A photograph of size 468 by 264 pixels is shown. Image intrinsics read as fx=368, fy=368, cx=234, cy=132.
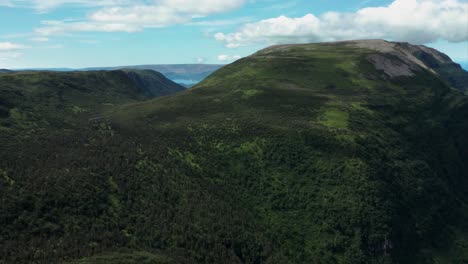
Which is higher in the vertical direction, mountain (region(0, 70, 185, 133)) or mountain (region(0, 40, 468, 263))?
mountain (region(0, 70, 185, 133))

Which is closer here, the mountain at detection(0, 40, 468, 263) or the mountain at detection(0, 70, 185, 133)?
the mountain at detection(0, 40, 468, 263)

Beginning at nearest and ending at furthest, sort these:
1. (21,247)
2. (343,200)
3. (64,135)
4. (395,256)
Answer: (21,247) → (395,256) → (343,200) → (64,135)

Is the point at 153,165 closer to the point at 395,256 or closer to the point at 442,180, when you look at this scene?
the point at 395,256

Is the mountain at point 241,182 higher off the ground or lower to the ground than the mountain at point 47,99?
lower

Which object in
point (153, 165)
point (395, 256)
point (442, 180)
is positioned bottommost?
point (395, 256)

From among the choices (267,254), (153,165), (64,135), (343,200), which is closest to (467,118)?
(343,200)

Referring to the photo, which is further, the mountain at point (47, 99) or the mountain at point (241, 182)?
the mountain at point (47, 99)

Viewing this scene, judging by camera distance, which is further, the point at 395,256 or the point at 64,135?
the point at 64,135

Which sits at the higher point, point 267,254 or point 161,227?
point 161,227
